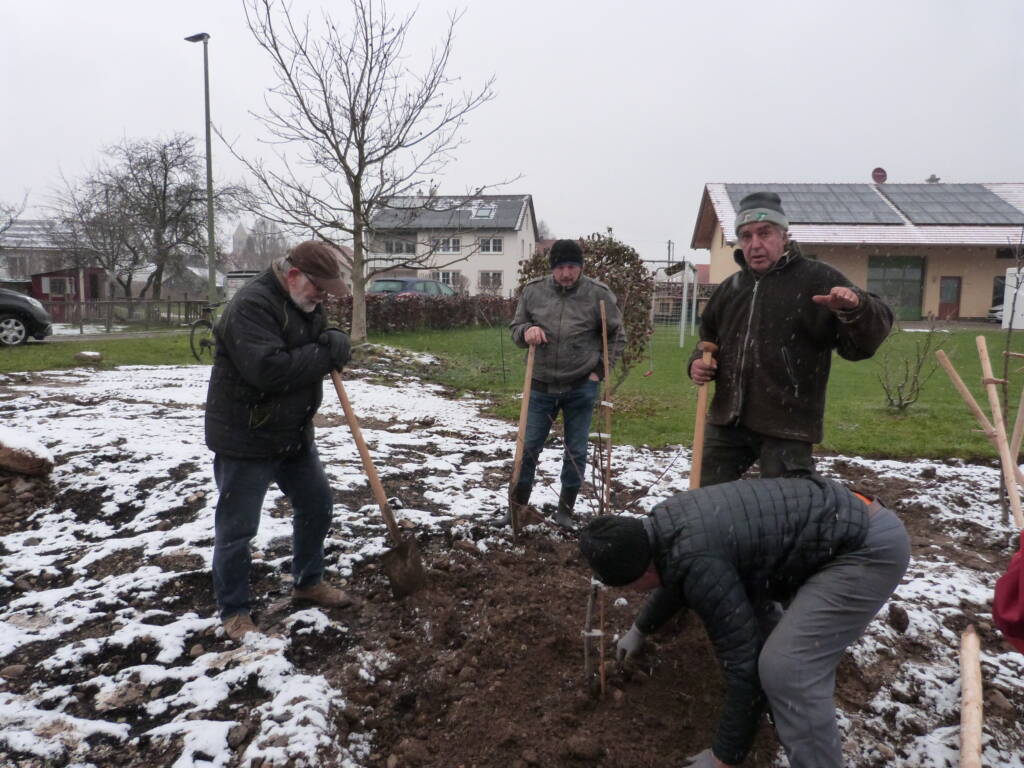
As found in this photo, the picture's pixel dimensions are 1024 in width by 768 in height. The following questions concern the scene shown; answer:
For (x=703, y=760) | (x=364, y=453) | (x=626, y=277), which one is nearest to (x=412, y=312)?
(x=626, y=277)

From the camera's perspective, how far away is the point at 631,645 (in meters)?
2.72

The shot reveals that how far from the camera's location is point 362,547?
3.83 m

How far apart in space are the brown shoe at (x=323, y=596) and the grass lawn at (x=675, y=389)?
387 cm

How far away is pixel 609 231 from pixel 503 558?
5619mm

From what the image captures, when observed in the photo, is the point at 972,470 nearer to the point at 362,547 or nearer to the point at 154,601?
the point at 362,547

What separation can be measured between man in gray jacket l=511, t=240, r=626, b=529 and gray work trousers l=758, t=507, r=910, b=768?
201 centimetres

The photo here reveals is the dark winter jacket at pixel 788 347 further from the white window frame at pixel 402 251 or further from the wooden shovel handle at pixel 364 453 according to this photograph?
the white window frame at pixel 402 251

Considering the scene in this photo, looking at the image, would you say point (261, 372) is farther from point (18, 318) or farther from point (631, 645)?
point (18, 318)

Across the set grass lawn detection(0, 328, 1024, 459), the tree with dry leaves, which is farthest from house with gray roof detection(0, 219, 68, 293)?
the tree with dry leaves

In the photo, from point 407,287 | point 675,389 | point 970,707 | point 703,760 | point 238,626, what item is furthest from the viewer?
point 407,287

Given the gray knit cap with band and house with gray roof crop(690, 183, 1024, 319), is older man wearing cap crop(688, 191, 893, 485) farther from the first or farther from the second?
house with gray roof crop(690, 183, 1024, 319)

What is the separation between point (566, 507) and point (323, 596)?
159cm

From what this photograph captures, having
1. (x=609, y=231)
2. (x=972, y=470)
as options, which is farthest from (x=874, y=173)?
(x=972, y=470)

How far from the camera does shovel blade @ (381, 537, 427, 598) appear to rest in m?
3.24
